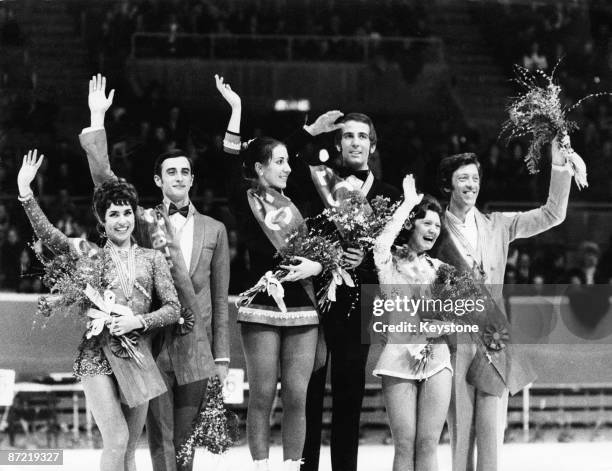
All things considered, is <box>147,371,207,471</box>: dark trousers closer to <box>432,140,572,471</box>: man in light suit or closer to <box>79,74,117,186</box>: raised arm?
<box>79,74,117,186</box>: raised arm

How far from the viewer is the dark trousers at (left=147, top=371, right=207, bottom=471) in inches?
211

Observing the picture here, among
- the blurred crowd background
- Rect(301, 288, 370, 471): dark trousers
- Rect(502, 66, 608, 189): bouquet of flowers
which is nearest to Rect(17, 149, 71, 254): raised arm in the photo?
the blurred crowd background

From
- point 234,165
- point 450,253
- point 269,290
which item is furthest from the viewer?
point 450,253

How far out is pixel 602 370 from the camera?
641cm

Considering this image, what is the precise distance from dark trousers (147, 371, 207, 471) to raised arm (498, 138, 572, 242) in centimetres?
184

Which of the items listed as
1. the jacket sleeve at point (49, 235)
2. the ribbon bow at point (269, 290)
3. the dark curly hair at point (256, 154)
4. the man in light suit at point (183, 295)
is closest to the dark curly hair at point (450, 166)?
the dark curly hair at point (256, 154)

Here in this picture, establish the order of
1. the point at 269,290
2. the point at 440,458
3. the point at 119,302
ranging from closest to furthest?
the point at 119,302
the point at 269,290
the point at 440,458

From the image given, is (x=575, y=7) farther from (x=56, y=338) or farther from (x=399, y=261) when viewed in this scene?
(x=56, y=338)

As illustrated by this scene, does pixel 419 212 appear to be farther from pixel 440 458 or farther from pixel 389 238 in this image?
pixel 440 458

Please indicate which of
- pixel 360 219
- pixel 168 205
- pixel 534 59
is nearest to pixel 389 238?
pixel 360 219

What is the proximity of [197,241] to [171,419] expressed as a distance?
2.88ft

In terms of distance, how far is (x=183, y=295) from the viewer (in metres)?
5.47

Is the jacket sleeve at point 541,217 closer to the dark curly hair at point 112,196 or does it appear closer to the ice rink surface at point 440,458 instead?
the ice rink surface at point 440,458

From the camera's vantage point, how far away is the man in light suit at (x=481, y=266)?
552 cm
